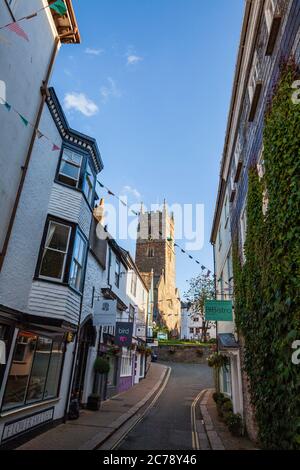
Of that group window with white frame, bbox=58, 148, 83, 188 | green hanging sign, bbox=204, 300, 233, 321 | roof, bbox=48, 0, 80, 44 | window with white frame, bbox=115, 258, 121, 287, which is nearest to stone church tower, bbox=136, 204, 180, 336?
window with white frame, bbox=115, 258, 121, 287

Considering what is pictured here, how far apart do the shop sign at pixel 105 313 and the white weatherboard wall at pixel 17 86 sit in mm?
7099

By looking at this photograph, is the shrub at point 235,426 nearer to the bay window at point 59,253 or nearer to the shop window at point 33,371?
the shop window at point 33,371

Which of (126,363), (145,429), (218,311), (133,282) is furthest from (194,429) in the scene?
(133,282)

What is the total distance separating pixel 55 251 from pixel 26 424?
17.4ft

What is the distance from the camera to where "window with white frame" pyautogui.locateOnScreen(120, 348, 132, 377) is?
22.1m

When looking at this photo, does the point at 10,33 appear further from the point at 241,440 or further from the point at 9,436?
the point at 241,440

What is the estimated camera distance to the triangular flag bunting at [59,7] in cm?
1049

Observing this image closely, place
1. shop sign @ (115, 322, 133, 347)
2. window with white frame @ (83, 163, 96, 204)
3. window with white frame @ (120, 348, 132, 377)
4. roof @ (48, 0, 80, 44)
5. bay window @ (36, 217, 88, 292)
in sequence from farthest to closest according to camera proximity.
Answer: window with white frame @ (120, 348, 132, 377) → shop sign @ (115, 322, 133, 347) → window with white frame @ (83, 163, 96, 204) → roof @ (48, 0, 80, 44) → bay window @ (36, 217, 88, 292)

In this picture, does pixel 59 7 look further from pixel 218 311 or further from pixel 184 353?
pixel 184 353

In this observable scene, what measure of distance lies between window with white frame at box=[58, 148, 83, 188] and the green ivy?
7403mm

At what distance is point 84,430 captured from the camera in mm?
10273

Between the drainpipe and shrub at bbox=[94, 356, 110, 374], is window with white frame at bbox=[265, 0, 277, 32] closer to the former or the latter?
the drainpipe

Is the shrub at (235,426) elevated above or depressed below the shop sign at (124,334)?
below

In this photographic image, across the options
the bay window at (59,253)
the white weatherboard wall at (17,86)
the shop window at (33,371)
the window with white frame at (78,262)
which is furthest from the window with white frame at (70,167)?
the shop window at (33,371)
